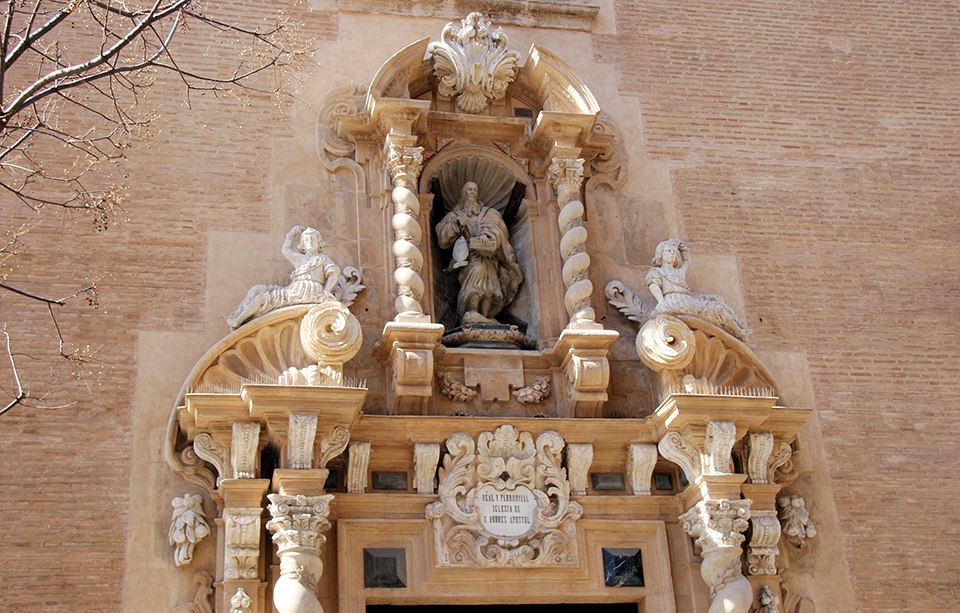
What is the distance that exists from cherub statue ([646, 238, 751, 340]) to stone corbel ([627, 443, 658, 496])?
3.49 feet

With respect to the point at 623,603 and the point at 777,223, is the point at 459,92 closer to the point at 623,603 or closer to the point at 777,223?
the point at 777,223

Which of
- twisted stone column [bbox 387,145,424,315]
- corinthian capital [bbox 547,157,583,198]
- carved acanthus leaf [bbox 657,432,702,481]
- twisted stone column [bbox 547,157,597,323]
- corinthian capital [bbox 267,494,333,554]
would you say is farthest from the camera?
corinthian capital [bbox 547,157,583,198]

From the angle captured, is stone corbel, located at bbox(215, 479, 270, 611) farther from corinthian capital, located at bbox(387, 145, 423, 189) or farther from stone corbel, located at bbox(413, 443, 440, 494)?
corinthian capital, located at bbox(387, 145, 423, 189)

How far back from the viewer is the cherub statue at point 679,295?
30.7 ft

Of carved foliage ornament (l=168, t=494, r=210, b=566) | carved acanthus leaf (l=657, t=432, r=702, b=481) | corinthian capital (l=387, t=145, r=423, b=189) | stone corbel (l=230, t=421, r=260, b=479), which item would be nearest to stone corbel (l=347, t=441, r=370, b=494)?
stone corbel (l=230, t=421, r=260, b=479)

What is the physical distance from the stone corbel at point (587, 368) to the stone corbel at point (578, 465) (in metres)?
0.31

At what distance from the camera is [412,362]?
876 centimetres

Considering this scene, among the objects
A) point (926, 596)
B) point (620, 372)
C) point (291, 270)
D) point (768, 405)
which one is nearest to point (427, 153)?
point (291, 270)

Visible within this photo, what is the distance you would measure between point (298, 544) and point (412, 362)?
1.64 m

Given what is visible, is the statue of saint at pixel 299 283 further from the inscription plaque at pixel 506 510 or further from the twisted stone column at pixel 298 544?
the inscription plaque at pixel 506 510

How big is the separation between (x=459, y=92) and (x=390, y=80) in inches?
26.2

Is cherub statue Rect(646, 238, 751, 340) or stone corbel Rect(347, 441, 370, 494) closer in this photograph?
stone corbel Rect(347, 441, 370, 494)

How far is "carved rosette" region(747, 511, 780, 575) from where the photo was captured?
867 cm

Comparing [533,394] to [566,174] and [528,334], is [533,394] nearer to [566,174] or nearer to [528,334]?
[528,334]
